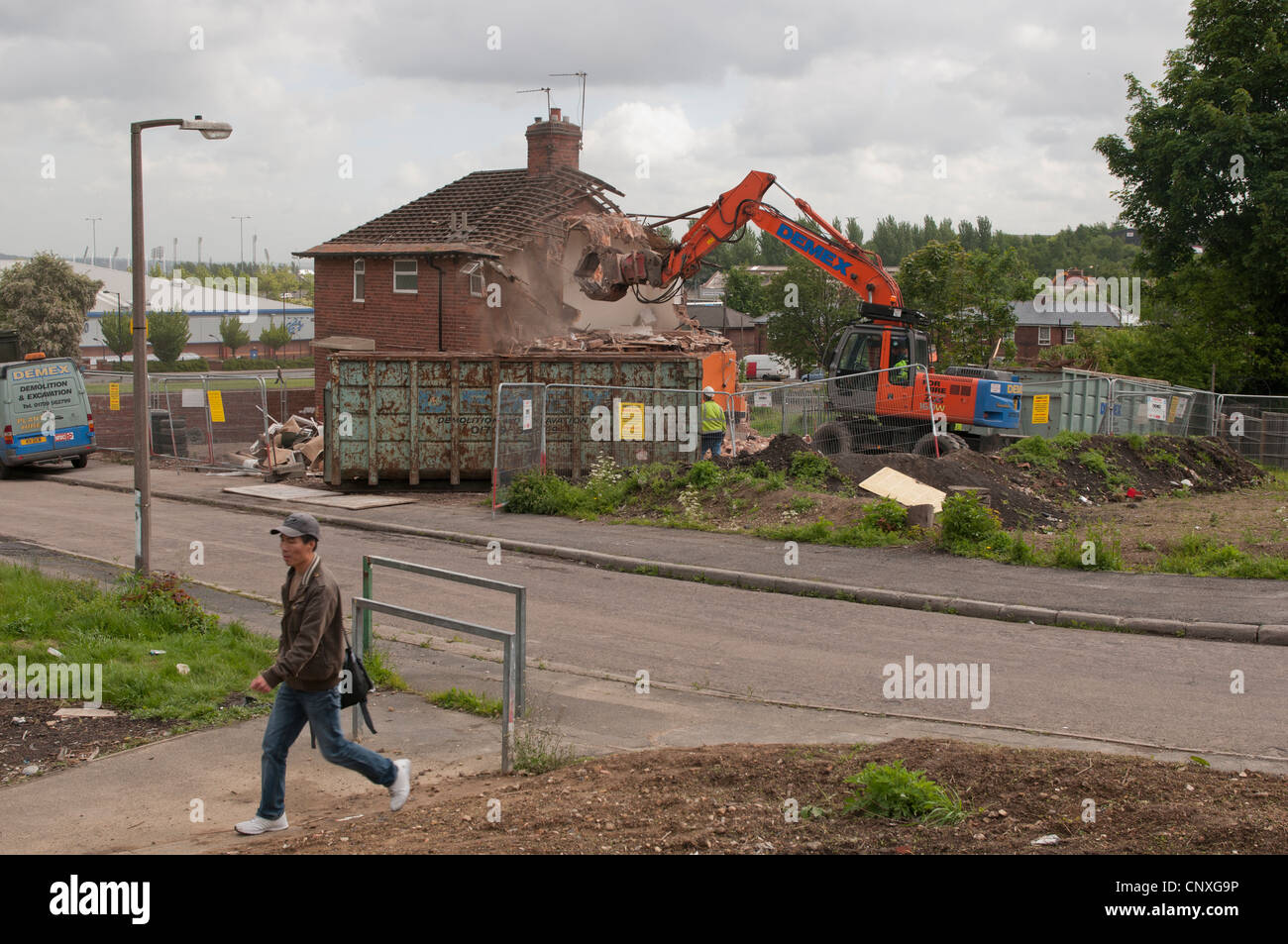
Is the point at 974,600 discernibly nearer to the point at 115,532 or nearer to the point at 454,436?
the point at 454,436

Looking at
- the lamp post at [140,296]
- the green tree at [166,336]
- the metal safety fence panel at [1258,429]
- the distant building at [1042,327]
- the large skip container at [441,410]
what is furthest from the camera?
the distant building at [1042,327]

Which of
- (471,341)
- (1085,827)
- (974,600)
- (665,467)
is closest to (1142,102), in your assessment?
(471,341)

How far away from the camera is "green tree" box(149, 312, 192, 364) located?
249 ft

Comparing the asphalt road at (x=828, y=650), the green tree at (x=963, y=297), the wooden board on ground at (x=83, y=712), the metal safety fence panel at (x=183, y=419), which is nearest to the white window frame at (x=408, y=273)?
the metal safety fence panel at (x=183, y=419)

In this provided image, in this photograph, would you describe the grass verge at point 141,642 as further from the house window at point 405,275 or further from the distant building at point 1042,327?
the distant building at point 1042,327

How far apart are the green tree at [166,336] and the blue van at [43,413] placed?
5204cm

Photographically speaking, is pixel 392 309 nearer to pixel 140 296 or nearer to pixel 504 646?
pixel 140 296

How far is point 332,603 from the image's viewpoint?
21.2 feet

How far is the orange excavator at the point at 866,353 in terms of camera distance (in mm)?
22172

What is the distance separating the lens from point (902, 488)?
17.9 m

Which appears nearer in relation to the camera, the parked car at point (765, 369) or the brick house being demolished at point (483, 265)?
the brick house being demolished at point (483, 265)

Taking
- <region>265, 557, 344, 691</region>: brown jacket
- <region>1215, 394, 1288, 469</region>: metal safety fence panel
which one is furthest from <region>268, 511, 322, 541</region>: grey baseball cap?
<region>1215, 394, 1288, 469</region>: metal safety fence panel

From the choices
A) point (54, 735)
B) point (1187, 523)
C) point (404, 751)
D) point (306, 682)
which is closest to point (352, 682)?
point (306, 682)

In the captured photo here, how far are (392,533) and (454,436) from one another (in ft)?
13.0
